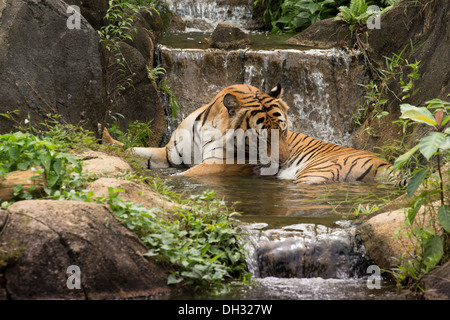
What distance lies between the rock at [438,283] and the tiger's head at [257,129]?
11.2 feet

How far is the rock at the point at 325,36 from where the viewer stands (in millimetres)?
9906

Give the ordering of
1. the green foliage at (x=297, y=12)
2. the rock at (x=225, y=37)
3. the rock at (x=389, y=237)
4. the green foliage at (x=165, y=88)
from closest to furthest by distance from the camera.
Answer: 1. the rock at (x=389, y=237)
2. the green foliage at (x=165, y=88)
3. the rock at (x=225, y=37)
4. the green foliage at (x=297, y=12)

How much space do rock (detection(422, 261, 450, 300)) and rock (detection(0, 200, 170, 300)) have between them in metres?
1.51

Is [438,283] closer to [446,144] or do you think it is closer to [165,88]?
[446,144]

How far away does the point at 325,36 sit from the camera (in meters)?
10.3

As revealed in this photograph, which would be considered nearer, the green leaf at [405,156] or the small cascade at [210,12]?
the green leaf at [405,156]

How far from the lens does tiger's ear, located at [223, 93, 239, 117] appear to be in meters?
6.51

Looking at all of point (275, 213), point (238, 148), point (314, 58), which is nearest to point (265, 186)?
point (238, 148)

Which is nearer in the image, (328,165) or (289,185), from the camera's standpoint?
(289,185)

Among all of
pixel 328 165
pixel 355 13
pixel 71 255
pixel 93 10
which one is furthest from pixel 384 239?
pixel 355 13

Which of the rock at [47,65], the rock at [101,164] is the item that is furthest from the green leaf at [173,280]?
the rock at [47,65]

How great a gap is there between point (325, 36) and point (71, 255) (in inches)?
320

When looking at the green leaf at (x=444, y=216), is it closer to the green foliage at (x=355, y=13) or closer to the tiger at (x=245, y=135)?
the tiger at (x=245, y=135)

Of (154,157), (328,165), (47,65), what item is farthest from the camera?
(154,157)
